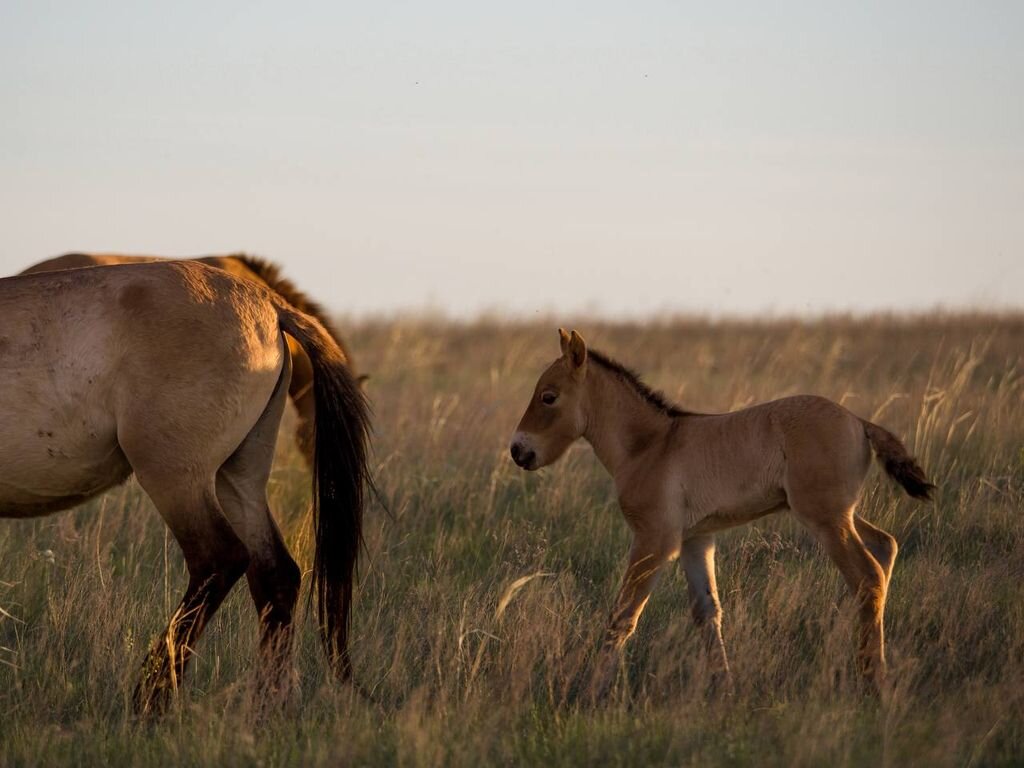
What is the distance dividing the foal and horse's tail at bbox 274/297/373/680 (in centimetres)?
68

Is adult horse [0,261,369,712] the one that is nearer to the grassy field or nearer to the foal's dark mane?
the grassy field

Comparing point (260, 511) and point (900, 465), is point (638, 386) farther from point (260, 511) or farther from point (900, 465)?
point (260, 511)

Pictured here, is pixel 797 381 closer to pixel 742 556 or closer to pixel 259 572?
pixel 742 556

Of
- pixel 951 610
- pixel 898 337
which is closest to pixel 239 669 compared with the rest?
pixel 951 610

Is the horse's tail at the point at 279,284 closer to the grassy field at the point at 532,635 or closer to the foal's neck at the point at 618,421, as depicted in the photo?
the grassy field at the point at 532,635

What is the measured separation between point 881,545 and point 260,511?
2.46 meters

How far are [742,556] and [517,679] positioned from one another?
1853 mm

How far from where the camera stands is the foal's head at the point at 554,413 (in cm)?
509

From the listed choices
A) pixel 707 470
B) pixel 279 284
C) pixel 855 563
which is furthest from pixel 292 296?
pixel 855 563

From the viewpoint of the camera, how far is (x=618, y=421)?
5.14 m

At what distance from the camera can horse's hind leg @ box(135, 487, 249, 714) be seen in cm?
448

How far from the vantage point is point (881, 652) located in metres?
4.46

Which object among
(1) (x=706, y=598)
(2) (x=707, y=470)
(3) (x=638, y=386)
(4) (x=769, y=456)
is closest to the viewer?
(4) (x=769, y=456)

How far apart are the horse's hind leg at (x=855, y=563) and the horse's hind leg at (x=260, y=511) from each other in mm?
2012
